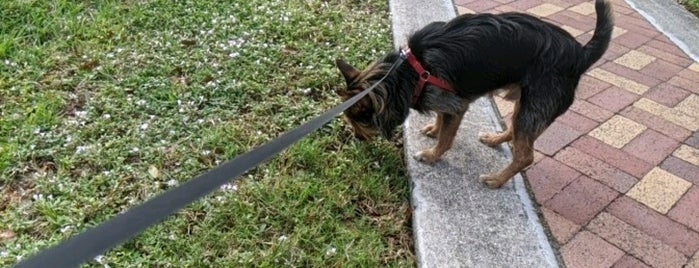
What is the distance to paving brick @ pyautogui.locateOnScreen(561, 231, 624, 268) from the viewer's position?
2193mm

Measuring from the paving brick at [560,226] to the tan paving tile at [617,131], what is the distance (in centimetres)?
76

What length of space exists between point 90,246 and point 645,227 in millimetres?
2314

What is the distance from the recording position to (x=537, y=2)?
4.62m

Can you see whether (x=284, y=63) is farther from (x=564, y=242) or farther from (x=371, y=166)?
(x=564, y=242)

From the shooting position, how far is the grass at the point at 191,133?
7.30 feet

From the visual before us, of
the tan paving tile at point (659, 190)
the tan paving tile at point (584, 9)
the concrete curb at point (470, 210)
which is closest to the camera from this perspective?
the concrete curb at point (470, 210)

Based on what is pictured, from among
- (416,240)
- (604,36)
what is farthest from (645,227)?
(416,240)

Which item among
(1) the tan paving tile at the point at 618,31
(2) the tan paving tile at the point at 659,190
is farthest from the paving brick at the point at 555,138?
(1) the tan paving tile at the point at 618,31

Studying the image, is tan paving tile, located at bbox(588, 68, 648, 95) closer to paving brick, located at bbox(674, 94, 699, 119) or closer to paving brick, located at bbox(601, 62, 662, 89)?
paving brick, located at bbox(601, 62, 662, 89)

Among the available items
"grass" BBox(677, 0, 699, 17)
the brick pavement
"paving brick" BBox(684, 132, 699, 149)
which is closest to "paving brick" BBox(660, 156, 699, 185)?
the brick pavement

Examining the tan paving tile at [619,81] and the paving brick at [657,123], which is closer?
the paving brick at [657,123]

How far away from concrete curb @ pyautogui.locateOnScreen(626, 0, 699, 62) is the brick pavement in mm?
275

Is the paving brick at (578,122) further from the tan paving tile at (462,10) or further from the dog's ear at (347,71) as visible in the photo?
the tan paving tile at (462,10)

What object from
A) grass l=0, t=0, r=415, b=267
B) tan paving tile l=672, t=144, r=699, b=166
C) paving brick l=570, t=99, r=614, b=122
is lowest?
tan paving tile l=672, t=144, r=699, b=166
